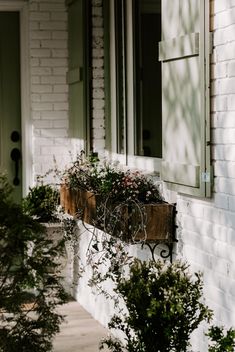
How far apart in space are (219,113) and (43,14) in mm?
3817

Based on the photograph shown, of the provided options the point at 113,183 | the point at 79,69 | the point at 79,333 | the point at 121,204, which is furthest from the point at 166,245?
the point at 79,69

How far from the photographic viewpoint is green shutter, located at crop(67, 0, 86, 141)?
289 inches

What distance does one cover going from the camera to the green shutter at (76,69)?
24.1 feet

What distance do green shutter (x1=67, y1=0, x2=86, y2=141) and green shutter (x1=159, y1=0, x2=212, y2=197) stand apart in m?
2.12

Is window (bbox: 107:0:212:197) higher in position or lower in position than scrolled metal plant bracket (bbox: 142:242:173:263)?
higher

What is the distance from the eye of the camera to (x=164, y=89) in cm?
524

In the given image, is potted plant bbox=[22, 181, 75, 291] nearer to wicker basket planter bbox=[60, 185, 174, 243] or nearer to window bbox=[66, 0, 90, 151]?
window bbox=[66, 0, 90, 151]

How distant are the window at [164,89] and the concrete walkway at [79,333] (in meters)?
1.25

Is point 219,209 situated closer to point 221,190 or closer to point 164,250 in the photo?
point 221,190

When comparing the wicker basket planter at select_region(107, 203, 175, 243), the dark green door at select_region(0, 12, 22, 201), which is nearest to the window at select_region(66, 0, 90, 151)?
the dark green door at select_region(0, 12, 22, 201)

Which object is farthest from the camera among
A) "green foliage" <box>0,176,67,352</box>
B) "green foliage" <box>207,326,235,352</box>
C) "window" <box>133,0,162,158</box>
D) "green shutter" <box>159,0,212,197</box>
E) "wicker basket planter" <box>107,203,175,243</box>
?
"window" <box>133,0,162,158</box>

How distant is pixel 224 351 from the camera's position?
13.0 feet

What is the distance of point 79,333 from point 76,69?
204 cm

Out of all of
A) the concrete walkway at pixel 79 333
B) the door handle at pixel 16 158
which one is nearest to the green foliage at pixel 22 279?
the concrete walkway at pixel 79 333
